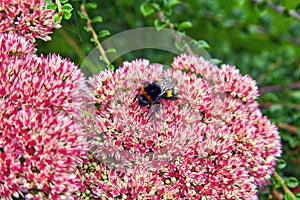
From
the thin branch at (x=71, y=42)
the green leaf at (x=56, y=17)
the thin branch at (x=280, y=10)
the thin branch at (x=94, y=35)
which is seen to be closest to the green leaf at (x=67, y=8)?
the green leaf at (x=56, y=17)

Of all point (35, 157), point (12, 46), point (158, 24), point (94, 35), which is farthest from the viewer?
point (158, 24)

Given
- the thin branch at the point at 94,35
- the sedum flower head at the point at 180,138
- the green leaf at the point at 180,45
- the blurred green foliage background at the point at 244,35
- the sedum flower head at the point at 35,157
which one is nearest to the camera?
the sedum flower head at the point at 35,157

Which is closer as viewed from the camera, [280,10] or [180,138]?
[180,138]

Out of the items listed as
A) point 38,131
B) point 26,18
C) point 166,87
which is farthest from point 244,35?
point 38,131

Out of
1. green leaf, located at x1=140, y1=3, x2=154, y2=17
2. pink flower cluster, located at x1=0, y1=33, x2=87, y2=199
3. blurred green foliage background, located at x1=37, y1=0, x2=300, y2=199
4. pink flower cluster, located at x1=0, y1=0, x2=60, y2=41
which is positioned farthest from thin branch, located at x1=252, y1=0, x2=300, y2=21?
pink flower cluster, located at x1=0, y1=33, x2=87, y2=199

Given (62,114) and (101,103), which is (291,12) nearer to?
(101,103)

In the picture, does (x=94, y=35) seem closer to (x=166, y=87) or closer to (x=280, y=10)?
(x=166, y=87)

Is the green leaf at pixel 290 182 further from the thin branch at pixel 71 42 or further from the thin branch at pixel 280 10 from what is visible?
the thin branch at pixel 71 42
